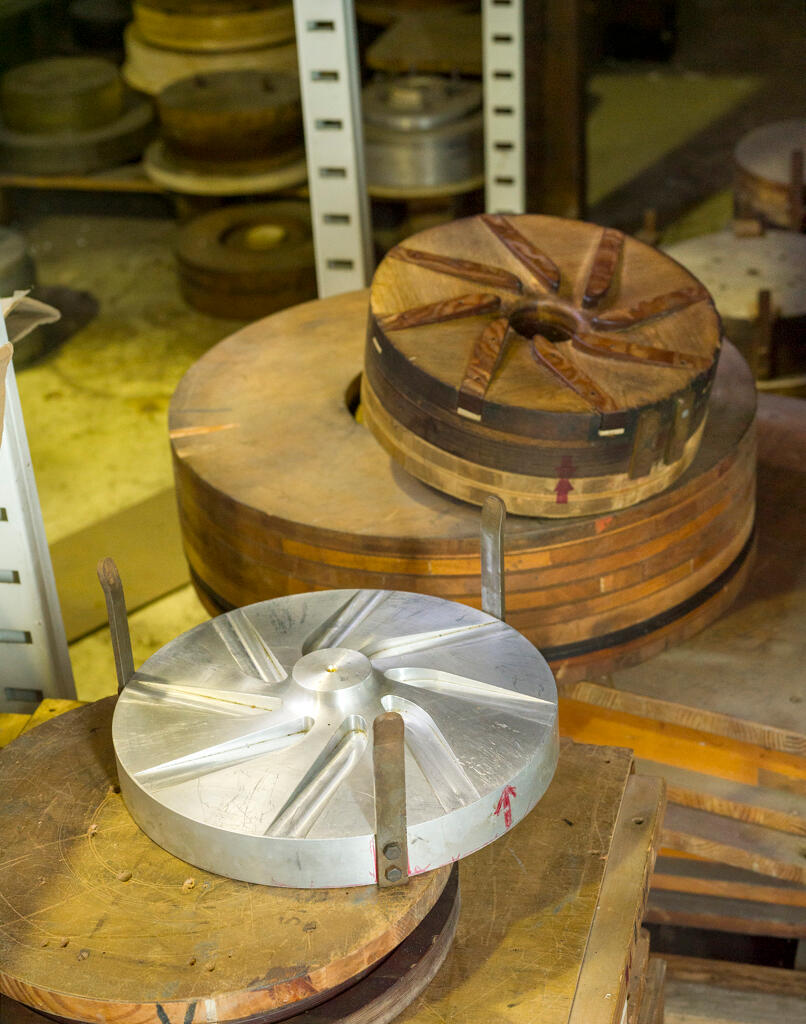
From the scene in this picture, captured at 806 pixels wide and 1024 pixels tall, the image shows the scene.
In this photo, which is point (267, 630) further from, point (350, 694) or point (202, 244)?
point (202, 244)

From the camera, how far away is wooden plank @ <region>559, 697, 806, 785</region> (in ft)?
8.78

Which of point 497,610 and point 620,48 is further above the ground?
point 497,610

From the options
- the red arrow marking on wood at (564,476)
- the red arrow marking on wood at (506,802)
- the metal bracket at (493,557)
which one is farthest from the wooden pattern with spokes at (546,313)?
the red arrow marking on wood at (506,802)

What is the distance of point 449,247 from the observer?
118 inches

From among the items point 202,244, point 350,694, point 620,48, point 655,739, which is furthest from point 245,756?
point 620,48

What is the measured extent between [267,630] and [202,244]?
12.5ft

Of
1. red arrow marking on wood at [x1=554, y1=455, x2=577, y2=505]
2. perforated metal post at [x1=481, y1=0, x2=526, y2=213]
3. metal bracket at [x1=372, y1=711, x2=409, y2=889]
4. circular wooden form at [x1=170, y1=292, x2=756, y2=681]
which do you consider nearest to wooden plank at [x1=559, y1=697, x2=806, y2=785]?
circular wooden form at [x1=170, y1=292, x2=756, y2=681]

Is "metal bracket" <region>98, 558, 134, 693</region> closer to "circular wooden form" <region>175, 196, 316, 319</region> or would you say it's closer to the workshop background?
the workshop background

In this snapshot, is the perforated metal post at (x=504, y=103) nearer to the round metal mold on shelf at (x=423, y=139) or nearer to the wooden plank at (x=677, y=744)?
the round metal mold on shelf at (x=423, y=139)

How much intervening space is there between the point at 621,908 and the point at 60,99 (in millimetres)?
4990

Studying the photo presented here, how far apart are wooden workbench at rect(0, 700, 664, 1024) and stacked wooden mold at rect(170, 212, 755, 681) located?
0.53 meters

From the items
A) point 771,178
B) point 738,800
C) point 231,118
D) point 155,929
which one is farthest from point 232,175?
point 155,929

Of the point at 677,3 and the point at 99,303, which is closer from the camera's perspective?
the point at 99,303

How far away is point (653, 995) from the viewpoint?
247cm
